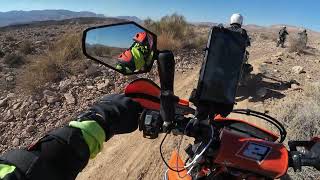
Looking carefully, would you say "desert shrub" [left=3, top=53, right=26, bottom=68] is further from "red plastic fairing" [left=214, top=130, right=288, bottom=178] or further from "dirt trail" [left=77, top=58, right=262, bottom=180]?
"red plastic fairing" [left=214, top=130, right=288, bottom=178]

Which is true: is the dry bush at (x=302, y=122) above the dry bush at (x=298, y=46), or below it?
above

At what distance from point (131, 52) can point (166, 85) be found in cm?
33

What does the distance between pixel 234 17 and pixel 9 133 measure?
5229 millimetres

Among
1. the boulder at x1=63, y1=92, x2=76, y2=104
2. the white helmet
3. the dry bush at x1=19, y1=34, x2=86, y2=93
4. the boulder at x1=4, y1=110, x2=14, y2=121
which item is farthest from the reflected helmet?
the dry bush at x1=19, y1=34, x2=86, y2=93

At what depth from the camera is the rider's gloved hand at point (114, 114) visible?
5.14ft

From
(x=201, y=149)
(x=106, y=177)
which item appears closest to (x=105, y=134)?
(x=201, y=149)

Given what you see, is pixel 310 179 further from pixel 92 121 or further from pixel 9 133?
pixel 9 133

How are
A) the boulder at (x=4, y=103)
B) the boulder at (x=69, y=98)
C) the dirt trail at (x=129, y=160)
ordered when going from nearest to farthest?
the dirt trail at (x=129, y=160)
the boulder at (x=69, y=98)
the boulder at (x=4, y=103)

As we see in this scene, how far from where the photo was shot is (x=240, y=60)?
1.97 m

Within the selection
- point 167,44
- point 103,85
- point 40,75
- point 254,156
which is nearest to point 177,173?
point 254,156

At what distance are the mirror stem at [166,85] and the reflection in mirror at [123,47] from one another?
0.15 metres

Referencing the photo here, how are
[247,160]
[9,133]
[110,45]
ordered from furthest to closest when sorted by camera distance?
1. [9,133]
2. [110,45]
3. [247,160]

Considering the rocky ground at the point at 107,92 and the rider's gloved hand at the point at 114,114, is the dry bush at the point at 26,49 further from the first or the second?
the rider's gloved hand at the point at 114,114

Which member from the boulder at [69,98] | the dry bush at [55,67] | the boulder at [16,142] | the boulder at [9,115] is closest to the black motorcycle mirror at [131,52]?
the boulder at [16,142]
